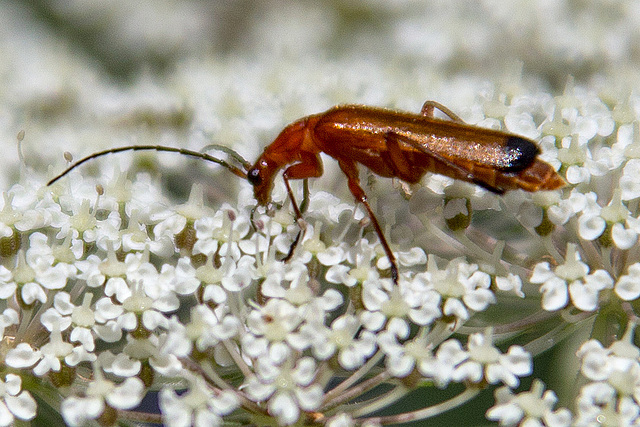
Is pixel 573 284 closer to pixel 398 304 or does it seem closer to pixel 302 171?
pixel 398 304

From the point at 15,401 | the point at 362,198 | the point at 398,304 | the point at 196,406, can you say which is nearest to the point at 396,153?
the point at 362,198

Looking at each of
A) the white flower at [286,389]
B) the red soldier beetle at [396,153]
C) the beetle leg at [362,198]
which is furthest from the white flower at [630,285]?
the white flower at [286,389]

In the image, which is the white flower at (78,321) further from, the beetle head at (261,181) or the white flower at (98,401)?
the beetle head at (261,181)

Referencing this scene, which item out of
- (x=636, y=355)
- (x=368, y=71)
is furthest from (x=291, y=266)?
(x=368, y=71)

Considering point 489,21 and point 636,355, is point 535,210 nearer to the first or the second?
point 636,355

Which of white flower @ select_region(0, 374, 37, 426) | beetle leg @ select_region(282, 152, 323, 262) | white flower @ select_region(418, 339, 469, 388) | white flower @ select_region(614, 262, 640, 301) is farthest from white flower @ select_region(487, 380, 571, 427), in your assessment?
white flower @ select_region(0, 374, 37, 426)

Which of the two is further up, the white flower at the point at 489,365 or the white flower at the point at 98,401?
the white flower at the point at 489,365

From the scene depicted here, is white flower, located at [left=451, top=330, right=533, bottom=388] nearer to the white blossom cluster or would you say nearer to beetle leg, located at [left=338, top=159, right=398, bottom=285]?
the white blossom cluster
